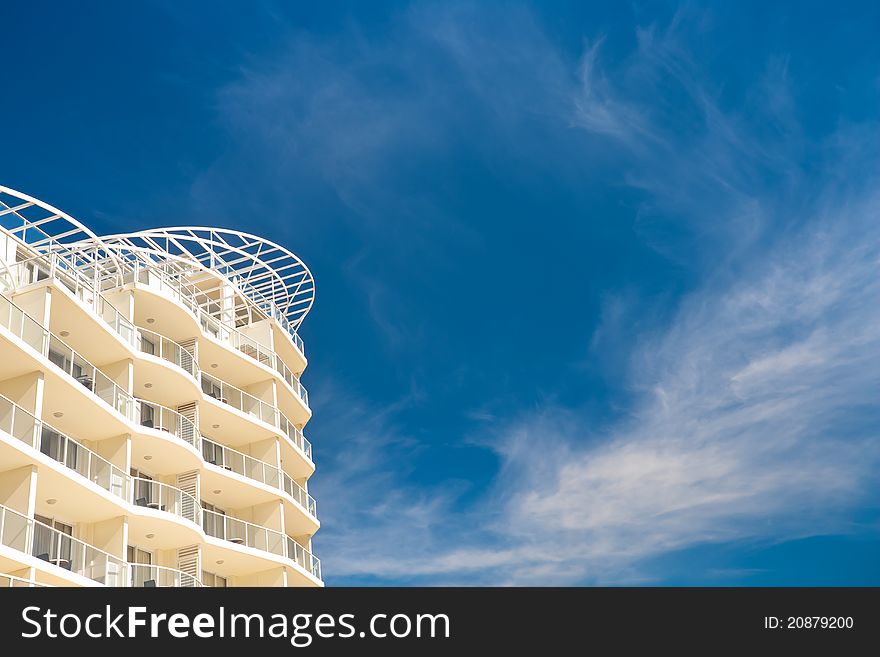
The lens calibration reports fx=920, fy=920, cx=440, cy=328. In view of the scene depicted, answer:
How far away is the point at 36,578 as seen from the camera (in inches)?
1132

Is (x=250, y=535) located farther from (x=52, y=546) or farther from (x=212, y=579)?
(x=52, y=546)

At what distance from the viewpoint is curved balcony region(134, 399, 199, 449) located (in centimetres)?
3975

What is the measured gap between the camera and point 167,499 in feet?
126

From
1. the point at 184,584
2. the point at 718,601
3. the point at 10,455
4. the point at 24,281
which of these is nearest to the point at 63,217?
the point at 24,281

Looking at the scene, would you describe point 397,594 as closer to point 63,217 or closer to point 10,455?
point 10,455

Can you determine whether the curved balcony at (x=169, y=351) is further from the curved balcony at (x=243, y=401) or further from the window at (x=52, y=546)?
the window at (x=52, y=546)

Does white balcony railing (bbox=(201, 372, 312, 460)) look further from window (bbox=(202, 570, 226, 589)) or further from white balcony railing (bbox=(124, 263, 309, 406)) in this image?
window (bbox=(202, 570, 226, 589))

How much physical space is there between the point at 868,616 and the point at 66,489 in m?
25.7

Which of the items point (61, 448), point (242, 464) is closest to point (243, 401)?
point (242, 464)

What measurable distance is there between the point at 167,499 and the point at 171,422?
3512 mm

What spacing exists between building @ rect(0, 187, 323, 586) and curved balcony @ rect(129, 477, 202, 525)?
0.21ft

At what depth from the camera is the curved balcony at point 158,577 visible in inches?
1403

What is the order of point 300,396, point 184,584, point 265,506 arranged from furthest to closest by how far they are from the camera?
point 300,396 < point 265,506 < point 184,584

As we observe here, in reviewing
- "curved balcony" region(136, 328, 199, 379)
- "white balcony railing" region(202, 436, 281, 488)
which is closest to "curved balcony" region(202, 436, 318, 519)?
"white balcony railing" region(202, 436, 281, 488)
